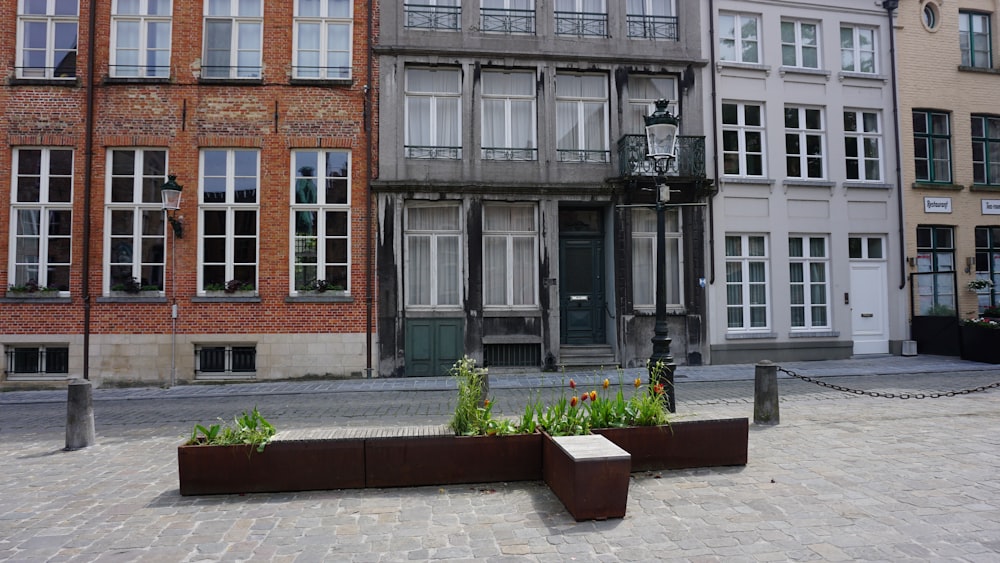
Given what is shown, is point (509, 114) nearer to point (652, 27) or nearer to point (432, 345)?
point (652, 27)

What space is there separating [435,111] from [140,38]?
23.2ft

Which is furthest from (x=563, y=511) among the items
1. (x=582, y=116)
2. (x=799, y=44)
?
(x=799, y=44)

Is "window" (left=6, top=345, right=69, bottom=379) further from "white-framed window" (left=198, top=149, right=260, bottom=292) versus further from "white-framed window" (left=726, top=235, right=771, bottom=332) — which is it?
"white-framed window" (left=726, top=235, right=771, bottom=332)

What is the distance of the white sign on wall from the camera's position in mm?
15977

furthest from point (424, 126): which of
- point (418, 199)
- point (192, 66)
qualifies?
point (192, 66)

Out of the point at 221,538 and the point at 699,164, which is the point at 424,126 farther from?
the point at 221,538

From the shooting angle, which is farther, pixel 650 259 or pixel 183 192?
pixel 650 259

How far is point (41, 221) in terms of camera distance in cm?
1294

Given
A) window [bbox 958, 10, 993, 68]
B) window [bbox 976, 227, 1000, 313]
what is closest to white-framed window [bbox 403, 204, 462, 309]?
window [bbox 976, 227, 1000, 313]

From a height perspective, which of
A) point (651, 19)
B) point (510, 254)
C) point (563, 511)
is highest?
point (651, 19)

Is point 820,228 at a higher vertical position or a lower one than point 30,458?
higher

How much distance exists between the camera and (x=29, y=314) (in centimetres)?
1269

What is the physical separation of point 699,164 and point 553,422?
10.9m

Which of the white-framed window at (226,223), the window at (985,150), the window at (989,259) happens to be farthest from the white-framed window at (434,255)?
the window at (985,150)
